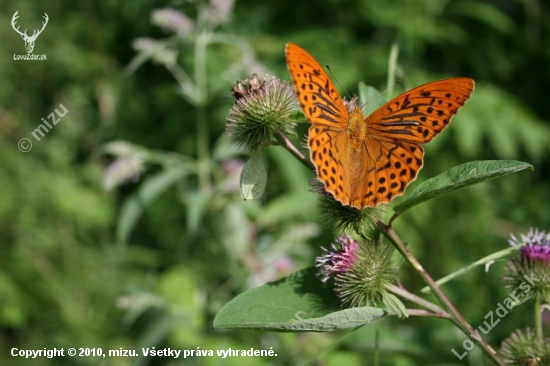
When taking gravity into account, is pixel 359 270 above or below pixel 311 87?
below

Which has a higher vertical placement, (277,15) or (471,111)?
(277,15)

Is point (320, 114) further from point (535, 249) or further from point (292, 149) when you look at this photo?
point (535, 249)

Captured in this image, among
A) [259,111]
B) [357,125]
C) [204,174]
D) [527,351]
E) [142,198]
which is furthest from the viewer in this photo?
[204,174]

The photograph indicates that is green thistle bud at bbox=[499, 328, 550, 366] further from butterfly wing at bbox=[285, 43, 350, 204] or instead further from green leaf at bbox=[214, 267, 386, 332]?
butterfly wing at bbox=[285, 43, 350, 204]

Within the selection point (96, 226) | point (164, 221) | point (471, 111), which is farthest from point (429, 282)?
point (96, 226)

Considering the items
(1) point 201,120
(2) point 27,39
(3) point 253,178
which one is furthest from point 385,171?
(2) point 27,39

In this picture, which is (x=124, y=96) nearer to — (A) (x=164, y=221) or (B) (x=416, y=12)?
(A) (x=164, y=221)
